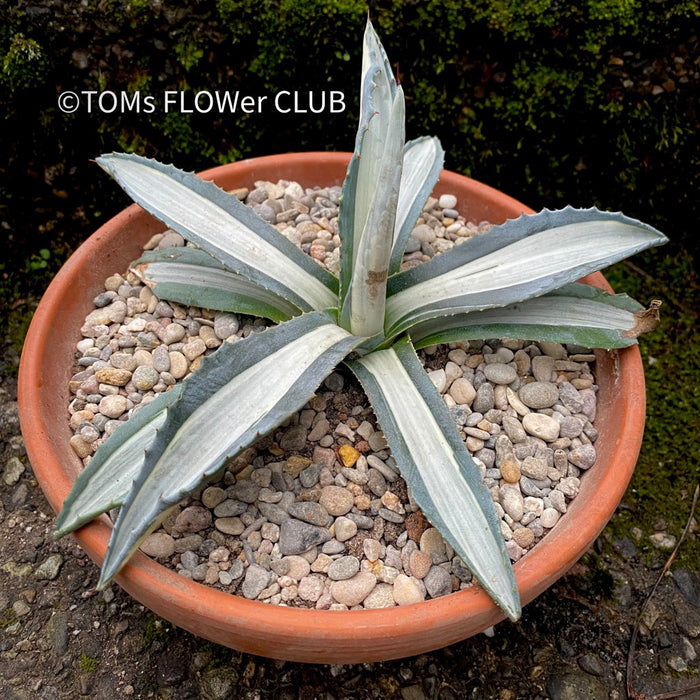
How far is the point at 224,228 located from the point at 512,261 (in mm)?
497

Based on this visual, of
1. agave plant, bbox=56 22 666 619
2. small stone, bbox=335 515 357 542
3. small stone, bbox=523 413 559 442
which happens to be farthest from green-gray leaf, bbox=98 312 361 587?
small stone, bbox=523 413 559 442

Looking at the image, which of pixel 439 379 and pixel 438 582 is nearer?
pixel 438 582

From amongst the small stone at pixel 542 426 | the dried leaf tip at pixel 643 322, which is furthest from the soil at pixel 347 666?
the dried leaf tip at pixel 643 322

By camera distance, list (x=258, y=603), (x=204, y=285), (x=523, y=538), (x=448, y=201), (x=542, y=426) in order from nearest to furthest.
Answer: (x=258, y=603)
(x=523, y=538)
(x=542, y=426)
(x=204, y=285)
(x=448, y=201)

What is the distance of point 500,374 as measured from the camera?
1.22 m

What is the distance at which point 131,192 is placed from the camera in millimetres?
1210

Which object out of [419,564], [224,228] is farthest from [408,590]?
[224,228]

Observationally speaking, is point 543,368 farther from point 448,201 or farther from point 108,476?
point 108,476

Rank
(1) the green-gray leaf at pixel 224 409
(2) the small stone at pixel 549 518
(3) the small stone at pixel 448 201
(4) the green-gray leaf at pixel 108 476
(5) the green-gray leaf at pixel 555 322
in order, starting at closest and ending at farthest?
(1) the green-gray leaf at pixel 224 409 < (4) the green-gray leaf at pixel 108 476 < (2) the small stone at pixel 549 518 < (5) the green-gray leaf at pixel 555 322 < (3) the small stone at pixel 448 201

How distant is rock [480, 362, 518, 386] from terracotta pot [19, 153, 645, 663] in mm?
159

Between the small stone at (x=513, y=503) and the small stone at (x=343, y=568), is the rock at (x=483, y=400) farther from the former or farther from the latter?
the small stone at (x=343, y=568)

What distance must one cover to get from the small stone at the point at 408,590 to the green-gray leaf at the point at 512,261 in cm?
38

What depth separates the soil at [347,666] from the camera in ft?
4.29

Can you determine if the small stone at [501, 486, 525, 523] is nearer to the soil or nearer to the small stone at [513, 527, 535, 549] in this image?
the small stone at [513, 527, 535, 549]
